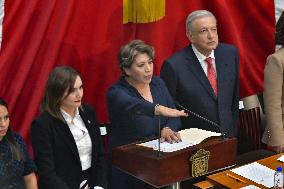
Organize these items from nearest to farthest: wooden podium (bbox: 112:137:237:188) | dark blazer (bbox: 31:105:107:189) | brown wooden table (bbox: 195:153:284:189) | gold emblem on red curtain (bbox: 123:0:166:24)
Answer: wooden podium (bbox: 112:137:237:188) → brown wooden table (bbox: 195:153:284:189) → dark blazer (bbox: 31:105:107:189) → gold emblem on red curtain (bbox: 123:0:166:24)

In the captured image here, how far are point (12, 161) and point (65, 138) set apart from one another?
1.11 feet

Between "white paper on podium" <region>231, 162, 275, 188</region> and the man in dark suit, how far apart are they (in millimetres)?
523

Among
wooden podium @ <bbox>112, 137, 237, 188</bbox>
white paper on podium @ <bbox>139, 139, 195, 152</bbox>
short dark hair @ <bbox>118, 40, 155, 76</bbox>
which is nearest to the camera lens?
wooden podium @ <bbox>112, 137, 237, 188</bbox>

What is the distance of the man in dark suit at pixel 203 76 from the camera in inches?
134

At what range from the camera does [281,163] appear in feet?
9.87

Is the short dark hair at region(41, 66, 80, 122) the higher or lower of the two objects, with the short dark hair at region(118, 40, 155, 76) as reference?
lower

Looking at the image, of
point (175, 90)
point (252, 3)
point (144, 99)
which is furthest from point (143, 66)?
point (252, 3)

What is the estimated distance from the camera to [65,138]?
2.88 m

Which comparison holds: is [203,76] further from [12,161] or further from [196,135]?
[12,161]

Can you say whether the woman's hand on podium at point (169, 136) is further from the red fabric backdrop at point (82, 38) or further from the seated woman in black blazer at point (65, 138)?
the red fabric backdrop at point (82, 38)

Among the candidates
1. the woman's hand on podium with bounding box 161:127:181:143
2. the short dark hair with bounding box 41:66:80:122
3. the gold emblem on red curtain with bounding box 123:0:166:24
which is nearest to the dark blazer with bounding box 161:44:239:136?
the gold emblem on red curtain with bounding box 123:0:166:24

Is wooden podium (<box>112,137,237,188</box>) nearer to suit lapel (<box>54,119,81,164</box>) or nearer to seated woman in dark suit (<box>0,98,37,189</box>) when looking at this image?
suit lapel (<box>54,119,81,164</box>)

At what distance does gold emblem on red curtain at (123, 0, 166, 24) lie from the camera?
11.6ft

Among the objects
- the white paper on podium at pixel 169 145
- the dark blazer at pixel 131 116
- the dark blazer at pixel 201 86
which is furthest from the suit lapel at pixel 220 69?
the white paper on podium at pixel 169 145
